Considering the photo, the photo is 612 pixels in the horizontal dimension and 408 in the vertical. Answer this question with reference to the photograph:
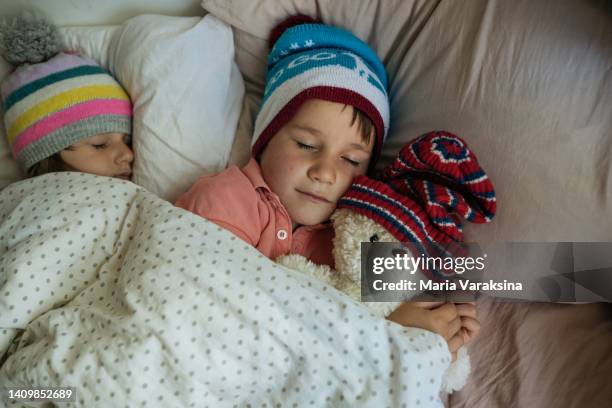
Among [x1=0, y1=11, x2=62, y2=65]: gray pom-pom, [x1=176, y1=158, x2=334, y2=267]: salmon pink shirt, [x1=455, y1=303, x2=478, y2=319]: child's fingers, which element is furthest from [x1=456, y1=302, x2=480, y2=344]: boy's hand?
[x1=0, y1=11, x2=62, y2=65]: gray pom-pom

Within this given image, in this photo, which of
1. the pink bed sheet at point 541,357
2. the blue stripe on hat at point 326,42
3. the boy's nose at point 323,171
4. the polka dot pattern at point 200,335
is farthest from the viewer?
the blue stripe on hat at point 326,42

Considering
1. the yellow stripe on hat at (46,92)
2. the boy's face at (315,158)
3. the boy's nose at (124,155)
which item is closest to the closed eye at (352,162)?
the boy's face at (315,158)

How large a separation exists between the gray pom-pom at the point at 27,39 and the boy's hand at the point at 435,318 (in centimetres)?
98

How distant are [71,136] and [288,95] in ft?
1.63

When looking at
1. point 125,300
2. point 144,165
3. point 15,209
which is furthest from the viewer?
point 144,165

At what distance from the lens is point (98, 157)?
1122 mm

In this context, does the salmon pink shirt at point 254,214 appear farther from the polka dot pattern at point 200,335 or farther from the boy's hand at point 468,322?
the boy's hand at point 468,322

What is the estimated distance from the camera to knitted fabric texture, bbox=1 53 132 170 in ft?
3.58

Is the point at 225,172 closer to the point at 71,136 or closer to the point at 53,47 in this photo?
the point at 71,136

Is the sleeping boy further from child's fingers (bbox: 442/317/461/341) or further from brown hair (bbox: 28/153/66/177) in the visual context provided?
brown hair (bbox: 28/153/66/177)

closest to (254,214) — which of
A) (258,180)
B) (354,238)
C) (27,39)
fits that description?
(258,180)

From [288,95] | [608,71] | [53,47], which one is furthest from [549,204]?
[53,47]

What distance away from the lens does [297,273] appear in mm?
820

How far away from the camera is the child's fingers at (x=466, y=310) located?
2.95 feet
